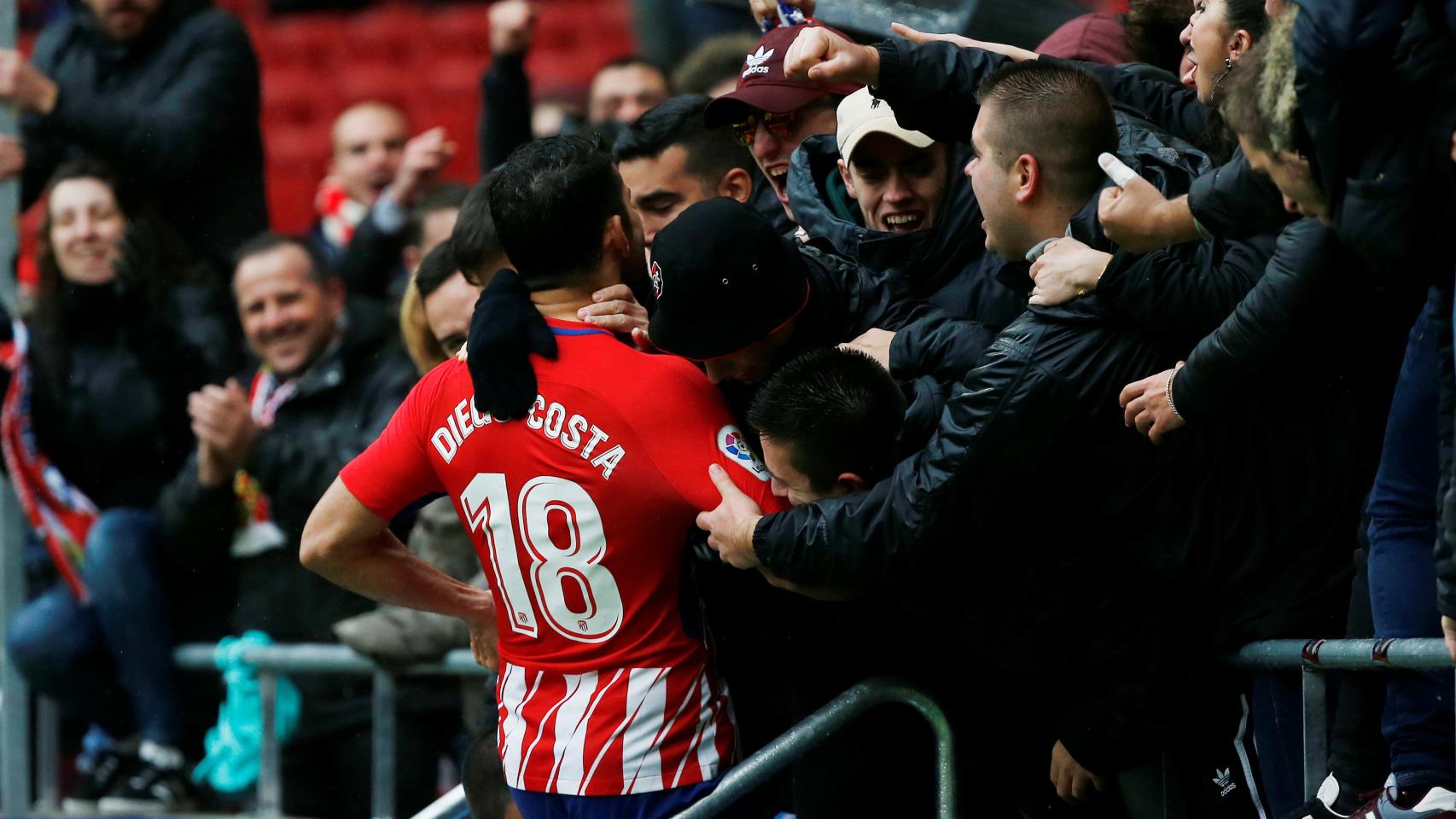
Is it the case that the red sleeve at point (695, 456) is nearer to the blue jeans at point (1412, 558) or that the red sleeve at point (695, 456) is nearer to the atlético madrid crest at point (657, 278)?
the atlético madrid crest at point (657, 278)

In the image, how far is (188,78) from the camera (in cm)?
690

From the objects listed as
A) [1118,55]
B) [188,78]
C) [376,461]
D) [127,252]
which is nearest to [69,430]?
[127,252]

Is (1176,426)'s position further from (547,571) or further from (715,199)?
(547,571)

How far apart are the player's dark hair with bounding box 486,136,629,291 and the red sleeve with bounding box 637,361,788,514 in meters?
0.29

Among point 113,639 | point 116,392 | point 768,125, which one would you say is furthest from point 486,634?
point 116,392

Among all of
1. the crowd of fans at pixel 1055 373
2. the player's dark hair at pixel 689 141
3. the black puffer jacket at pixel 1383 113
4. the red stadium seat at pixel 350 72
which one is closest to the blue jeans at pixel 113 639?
the crowd of fans at pixel 1055 373

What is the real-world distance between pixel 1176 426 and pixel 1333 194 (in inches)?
21.0

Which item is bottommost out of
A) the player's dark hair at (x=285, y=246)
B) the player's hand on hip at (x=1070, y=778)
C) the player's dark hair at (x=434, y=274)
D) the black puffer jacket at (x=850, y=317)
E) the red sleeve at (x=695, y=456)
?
the player's hand on hip at (x=1070, y=778)

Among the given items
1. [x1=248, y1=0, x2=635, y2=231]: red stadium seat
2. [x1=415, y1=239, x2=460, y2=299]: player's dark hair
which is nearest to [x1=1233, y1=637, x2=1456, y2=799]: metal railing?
[x1=415, y1=239, x2=460, y2=299]: player's dark hair

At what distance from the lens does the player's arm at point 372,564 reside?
11.9ft

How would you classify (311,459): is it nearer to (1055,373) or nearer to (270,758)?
(270,758)

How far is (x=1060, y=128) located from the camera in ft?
10.9

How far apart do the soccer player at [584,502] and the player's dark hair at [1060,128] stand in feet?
2.31

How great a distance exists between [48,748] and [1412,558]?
208 inches
